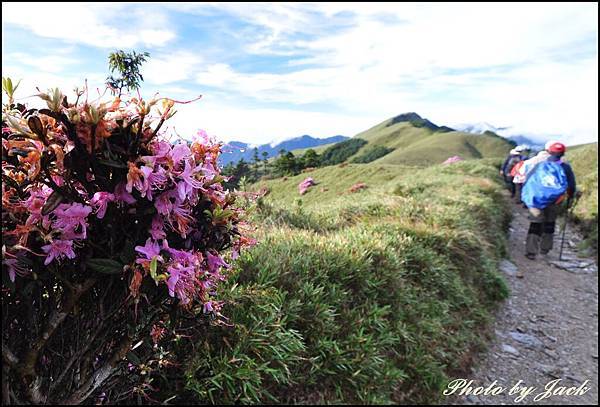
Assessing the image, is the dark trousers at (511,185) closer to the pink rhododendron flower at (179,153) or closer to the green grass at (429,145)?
the pink rhododendron flower at (179,153)

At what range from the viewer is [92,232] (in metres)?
1.22

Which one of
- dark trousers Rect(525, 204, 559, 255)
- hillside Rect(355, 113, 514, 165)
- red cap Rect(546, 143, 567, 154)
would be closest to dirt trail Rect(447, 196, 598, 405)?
dark trousers Rect(525, 204, 559, 255)

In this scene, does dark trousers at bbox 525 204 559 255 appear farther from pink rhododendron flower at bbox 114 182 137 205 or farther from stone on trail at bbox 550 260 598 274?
pink rhododendron flower at bbox 114 182 137 205

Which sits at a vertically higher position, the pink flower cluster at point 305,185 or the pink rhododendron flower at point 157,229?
the pink rhododendron flower at point 157,229

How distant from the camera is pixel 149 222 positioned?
4.01 ft

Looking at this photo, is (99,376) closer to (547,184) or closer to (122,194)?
(122,194)

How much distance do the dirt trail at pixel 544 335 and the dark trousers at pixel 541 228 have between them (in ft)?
0.91

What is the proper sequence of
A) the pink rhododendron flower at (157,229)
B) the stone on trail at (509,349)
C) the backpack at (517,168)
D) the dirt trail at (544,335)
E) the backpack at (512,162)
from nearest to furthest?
the pink rhododendron flower at (157,229)
the dirt trail at (544,335)
the stone on trail at (509,349)
the backpack at (517,168)
the backpack at (512,162)

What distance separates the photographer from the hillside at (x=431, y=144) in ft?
245

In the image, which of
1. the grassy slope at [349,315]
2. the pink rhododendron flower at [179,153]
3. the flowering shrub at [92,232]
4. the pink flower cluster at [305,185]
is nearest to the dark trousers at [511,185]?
the grassy slope at [349,315]

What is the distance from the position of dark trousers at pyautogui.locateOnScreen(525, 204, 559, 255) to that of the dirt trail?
0.91 ft

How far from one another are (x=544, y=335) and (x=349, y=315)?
13.1ft

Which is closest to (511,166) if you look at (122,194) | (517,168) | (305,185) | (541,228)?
(517,168)

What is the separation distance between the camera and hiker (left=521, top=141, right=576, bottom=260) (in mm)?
8961
